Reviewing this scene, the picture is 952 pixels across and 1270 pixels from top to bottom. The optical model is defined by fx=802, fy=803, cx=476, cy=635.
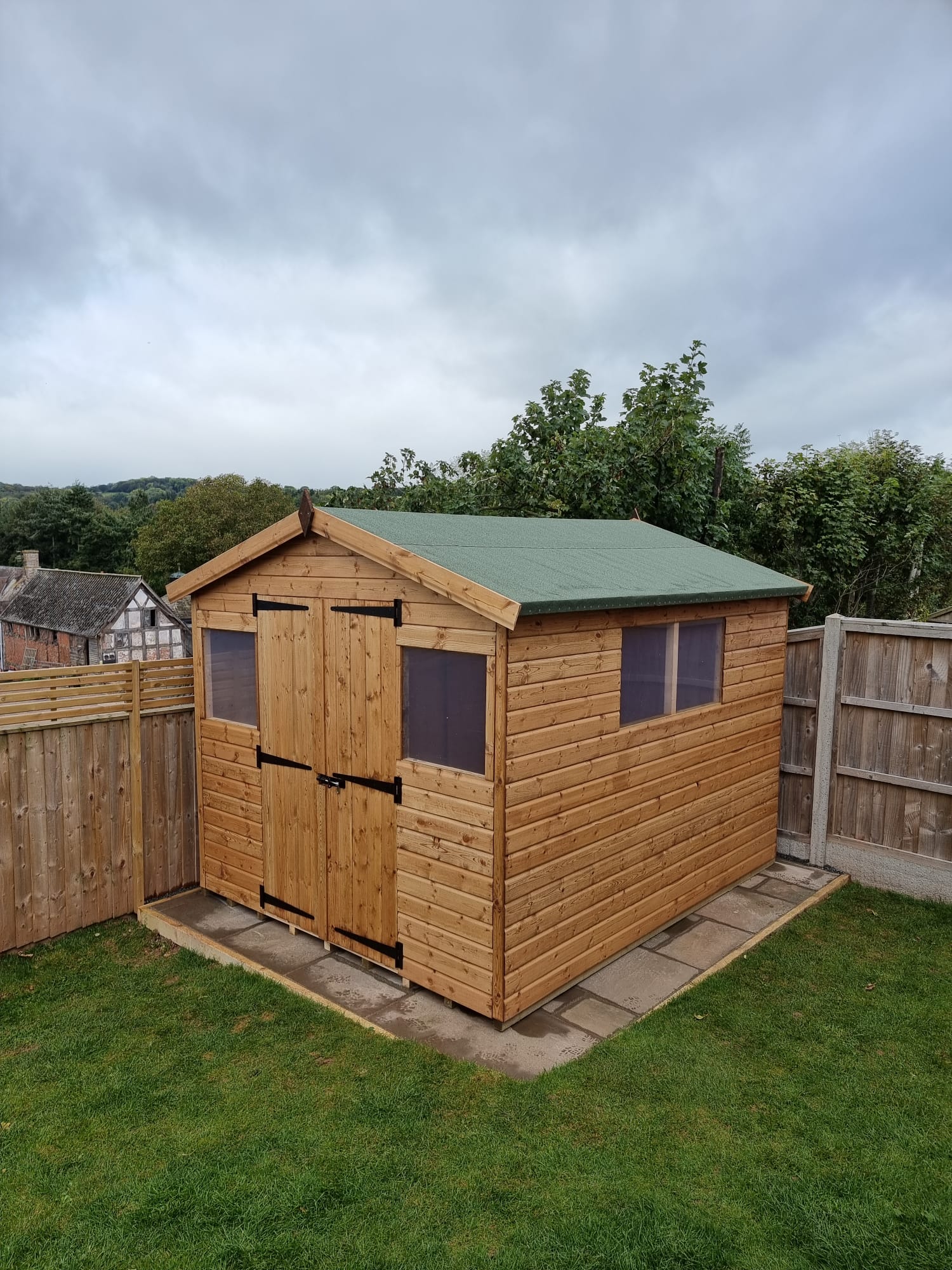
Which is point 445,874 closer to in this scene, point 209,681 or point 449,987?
point 449,987

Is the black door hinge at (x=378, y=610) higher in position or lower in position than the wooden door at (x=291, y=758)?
higher

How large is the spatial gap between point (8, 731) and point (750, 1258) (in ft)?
17.0

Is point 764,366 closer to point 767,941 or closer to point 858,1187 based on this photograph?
point 767,941

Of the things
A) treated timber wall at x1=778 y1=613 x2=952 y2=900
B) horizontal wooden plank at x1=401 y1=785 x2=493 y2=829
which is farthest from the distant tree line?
horizontal wooden plank at x1=401 y1=785 x2=493 y2=829

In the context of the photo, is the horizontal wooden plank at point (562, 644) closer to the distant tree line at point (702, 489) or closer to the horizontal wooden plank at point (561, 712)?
the horizontal wooden plank at point (561, 712)

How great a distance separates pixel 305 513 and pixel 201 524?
52785 millimetres

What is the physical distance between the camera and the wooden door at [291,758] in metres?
5.54

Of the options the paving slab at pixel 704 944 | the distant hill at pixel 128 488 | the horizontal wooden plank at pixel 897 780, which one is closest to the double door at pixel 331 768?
the paving slab at pixel 704 944

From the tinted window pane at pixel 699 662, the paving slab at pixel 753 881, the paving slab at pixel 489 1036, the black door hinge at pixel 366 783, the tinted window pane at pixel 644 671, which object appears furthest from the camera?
the paving slab at pixel 753 881

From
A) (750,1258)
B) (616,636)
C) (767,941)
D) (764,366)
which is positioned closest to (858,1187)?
(750,1258)

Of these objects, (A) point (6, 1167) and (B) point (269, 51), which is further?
(B) point (269, 51)

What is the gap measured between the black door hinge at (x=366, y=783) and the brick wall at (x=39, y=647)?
1682 inches

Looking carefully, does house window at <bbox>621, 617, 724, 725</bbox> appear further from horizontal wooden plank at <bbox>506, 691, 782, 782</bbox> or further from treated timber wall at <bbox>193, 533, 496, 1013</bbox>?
treated timber wall at <bbox>193, 533, 496, 1013</bbox>

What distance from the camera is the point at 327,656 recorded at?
212 inches
